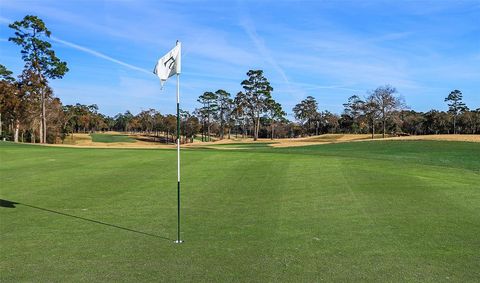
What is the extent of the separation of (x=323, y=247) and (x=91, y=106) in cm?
14322

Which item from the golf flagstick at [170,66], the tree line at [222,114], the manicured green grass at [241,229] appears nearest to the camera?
the manicured green grass at [241,229]

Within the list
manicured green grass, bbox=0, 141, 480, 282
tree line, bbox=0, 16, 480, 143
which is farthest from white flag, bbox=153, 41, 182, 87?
tree line, bbox=0, 16, 480, 143

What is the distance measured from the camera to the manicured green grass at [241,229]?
533 centimetres

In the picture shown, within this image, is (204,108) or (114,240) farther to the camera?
(204,108)

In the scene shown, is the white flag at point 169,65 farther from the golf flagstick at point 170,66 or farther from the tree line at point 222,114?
the tree line at point 222,114

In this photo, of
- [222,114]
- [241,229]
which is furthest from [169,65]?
[222,114]

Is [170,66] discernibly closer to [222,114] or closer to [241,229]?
[241,229]

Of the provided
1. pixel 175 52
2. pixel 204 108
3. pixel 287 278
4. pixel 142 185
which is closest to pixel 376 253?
pixel 287 278

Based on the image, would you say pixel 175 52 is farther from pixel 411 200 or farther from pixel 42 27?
pixel 42 27

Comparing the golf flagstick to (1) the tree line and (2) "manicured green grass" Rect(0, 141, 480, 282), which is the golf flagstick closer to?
(2) "manicured green grass" Rect(0, 141, 480, 282)

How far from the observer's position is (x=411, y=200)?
1028 centimetres

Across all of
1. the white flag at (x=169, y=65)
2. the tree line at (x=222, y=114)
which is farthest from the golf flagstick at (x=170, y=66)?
the tree line at (x=222, y=114)

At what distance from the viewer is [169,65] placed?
738cm

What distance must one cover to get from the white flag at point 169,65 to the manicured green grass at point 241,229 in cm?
290
